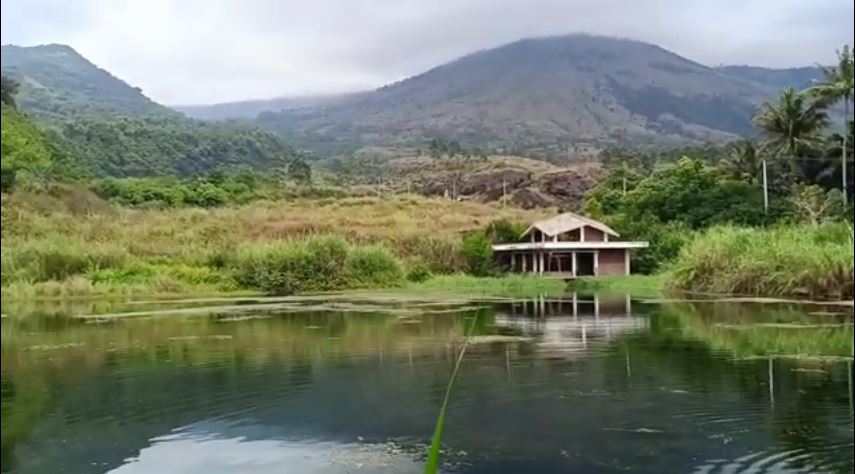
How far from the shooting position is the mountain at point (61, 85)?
42.2 inches

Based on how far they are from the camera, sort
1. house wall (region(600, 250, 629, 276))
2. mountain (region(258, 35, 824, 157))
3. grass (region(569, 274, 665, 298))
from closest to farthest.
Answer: grass (region(569, 274, 665, 298)), house wall (region(600, 250, 629, 276)), mountain (region(258, 35, 824, 157))

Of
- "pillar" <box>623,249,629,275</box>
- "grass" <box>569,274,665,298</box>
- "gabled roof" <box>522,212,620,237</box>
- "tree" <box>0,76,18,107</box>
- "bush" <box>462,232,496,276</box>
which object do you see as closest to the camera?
"tree" <box>0,76,18,107</box>

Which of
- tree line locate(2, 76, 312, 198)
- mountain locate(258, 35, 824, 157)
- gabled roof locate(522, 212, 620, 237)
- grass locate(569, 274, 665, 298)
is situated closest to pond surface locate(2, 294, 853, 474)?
tree line locate(2, 76, 312, 198)

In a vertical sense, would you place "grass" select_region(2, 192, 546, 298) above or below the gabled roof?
below

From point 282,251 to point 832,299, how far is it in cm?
396

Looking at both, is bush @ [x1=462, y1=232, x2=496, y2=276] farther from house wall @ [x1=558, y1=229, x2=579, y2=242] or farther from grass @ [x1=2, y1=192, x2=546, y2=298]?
house wall @ [x1=558, y1=229, x2=579, y2=242]

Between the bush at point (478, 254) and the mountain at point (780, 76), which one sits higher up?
the mountain at point (780, 76)

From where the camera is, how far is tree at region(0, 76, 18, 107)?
3.02ft

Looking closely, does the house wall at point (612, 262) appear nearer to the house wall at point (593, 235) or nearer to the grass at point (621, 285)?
the house wall at point (593, 235)

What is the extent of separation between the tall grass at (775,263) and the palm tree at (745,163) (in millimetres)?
15754

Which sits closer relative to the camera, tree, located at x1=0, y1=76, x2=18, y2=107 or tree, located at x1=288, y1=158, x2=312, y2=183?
tree, located at x1=0, y1=76, x2=18, y2=107

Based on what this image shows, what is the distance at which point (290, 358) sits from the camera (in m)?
7.52

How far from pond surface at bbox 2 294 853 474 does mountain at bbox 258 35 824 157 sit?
22.9m

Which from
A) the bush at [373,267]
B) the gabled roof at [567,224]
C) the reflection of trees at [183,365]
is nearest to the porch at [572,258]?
the gabled roof at [567,224]
